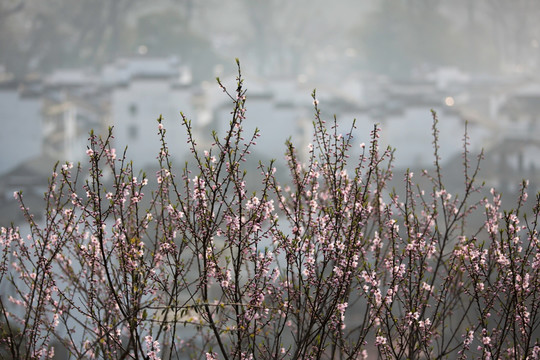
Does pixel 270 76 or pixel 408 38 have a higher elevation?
pixel 408 38

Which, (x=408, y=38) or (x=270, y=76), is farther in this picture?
(x=408, y=38)

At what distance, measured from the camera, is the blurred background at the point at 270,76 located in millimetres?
26047

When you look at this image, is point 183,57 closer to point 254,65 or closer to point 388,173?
point 254,65

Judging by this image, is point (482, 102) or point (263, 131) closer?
point (263, 131)

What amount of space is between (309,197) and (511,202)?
62.3 feet

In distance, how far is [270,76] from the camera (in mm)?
31922

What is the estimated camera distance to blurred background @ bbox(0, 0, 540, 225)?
26047mm

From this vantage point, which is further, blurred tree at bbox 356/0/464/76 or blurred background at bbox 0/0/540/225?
blurred tree at bbox 356/0/464/76

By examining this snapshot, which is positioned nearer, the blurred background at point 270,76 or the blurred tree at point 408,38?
the blurred background at point 270,76

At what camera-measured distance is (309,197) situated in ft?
15.1

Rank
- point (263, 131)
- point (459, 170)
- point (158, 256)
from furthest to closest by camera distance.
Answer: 1. point (263, 131)
2. point (459, 170)
3. point (158, 256)

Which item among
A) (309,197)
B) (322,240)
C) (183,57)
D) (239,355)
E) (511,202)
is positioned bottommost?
(239,355)

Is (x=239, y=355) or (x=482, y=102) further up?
(x=482, y=102)

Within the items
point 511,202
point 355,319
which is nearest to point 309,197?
point 355,319
